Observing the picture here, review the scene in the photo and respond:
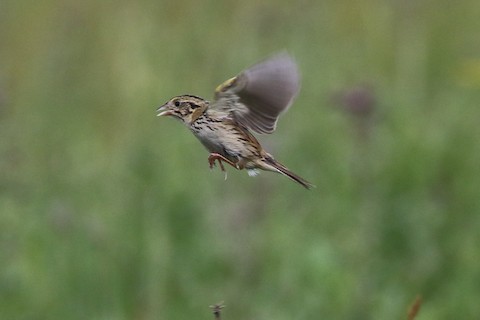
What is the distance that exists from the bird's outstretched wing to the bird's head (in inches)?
1.6

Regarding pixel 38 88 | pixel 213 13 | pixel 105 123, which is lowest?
pixel 105 123

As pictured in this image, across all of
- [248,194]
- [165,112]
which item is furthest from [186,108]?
[248,194]

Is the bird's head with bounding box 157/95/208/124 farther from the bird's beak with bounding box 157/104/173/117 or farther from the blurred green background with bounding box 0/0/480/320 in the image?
the blurred green background with bounding box 0/0/480/320

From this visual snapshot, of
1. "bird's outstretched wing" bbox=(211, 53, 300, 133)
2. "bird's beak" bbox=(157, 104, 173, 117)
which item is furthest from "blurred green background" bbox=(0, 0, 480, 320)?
"bird's beak" bbox=(157, 104, 173, 117)

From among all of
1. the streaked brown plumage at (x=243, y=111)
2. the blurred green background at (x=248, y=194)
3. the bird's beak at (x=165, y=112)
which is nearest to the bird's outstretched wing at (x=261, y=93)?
the streaked brown plumage at (x=243, y=111)

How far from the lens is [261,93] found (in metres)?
3.45

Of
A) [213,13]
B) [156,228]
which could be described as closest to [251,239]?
[156,228]

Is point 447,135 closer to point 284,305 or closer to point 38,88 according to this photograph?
point 284,305

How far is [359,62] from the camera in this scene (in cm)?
855

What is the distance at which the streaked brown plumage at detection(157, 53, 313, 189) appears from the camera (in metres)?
3.39

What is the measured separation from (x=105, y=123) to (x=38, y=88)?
1.32m

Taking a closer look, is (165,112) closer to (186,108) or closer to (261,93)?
(186,108)

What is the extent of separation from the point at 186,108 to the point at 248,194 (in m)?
3.17

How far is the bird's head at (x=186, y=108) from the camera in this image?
3.48 meters
